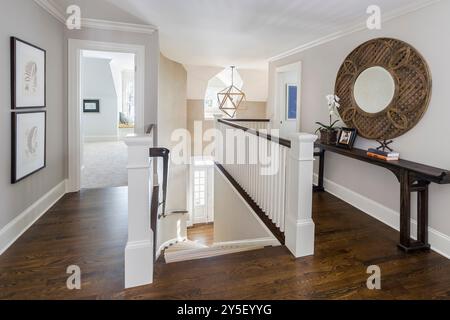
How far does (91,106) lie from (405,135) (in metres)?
8.60

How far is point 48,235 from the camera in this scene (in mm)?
2680

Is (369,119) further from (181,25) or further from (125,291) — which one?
(125,291)

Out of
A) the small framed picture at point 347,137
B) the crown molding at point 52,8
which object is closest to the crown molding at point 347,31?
the small framed picture at point 347,137

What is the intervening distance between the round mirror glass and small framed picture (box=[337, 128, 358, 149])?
0.29 metres

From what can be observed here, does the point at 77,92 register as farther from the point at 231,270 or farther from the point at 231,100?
the point at 231,100

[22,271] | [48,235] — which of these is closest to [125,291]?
[22,271]

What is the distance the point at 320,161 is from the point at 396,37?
5.98ft

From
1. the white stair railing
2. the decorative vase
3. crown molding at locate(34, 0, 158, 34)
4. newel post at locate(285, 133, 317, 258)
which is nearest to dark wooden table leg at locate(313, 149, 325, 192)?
the decorative vase

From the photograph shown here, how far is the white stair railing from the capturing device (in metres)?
2.30

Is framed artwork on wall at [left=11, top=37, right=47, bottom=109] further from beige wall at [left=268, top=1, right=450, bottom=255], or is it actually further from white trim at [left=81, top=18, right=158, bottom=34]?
beige wall at [left=268, top=1, right=450, bottom=255]

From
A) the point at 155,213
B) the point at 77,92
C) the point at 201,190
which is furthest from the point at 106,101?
the point at 155,213

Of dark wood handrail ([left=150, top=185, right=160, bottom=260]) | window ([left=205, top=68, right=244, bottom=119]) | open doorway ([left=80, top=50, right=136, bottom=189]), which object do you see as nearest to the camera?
dark wood handrail ([left=150, top=185, right=160, bottom=260])

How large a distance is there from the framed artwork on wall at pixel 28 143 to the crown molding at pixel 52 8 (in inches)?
43.3

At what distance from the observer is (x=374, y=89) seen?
126 inches
